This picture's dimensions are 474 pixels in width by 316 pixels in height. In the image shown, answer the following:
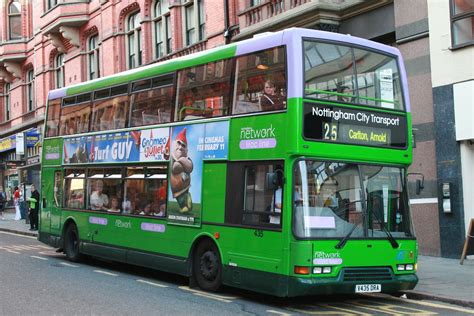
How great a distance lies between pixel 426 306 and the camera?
31.3ft

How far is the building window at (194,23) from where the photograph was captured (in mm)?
23672

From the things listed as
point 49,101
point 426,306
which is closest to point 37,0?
point 49,101

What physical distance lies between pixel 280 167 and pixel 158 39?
19037mm

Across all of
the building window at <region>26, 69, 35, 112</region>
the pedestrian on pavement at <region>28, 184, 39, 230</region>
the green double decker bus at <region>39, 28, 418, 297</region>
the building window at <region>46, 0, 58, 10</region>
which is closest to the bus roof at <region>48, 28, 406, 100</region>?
the green double decker bus at <region>39, 28, 418, 297</region>

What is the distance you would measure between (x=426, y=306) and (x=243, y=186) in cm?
336

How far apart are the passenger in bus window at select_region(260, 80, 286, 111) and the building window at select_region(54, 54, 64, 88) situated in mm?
28551

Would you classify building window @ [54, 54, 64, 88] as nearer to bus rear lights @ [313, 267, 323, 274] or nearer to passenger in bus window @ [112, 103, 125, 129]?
passenger in bus window @ [112, 103, 125, 129]

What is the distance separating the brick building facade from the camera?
49.2ft

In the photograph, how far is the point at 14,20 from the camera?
4159 centimetres

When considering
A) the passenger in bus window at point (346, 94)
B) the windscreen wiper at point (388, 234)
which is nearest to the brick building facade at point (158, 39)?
the windscreen wiper at point (388, 234)

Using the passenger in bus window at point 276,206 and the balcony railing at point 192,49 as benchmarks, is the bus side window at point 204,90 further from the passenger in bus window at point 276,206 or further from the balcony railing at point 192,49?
the balcony railing at point 192,49

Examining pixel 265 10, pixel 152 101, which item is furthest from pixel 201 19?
pixel 152 101

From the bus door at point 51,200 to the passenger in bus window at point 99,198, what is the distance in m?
1.78

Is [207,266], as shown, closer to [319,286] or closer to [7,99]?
[319,286]
